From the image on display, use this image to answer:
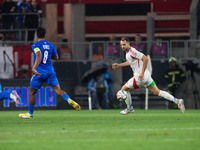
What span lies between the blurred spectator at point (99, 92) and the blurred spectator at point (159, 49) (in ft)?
7.93

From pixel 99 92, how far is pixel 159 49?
10.2 ft

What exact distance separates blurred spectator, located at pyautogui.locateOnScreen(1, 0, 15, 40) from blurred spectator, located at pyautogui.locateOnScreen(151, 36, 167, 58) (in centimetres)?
620

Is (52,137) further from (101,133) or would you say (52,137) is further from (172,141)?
(172,141)

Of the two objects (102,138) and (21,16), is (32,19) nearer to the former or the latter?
(21,16)

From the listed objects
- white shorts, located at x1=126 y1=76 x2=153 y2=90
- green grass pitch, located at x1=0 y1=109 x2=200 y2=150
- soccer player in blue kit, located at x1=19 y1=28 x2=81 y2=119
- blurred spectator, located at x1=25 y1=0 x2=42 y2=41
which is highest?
blurred spectator, located at x1=25 y1=0 x2=42 y2=41

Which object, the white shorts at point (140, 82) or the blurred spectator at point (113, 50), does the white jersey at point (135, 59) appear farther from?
the blurred spectator at point (113, 50)

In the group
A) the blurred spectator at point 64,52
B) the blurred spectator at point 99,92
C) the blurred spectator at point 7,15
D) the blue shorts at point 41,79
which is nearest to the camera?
the blue shorts at point 41,79

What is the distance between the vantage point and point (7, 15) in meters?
24.6

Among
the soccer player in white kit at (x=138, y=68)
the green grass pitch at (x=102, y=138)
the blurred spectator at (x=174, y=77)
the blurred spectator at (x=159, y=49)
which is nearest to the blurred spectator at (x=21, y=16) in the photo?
the blurred spectator at (x=159, y=49)

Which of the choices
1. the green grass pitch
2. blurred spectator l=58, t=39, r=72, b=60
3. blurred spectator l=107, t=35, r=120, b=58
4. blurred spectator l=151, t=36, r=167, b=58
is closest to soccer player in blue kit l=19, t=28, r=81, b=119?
the green grass pitch

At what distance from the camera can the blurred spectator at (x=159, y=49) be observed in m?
23.8

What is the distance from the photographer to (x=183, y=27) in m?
29.1

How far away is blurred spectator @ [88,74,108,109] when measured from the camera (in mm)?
23734

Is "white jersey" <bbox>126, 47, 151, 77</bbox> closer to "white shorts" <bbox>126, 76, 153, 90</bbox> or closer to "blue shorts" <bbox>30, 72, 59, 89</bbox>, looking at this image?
"white shorts" <bbox>126, 76, 153, 90</bbox>
